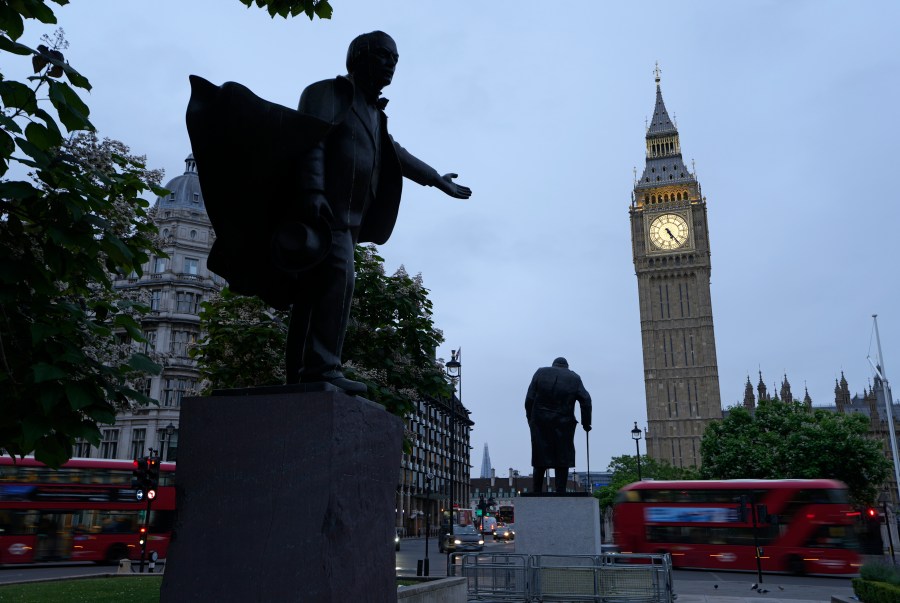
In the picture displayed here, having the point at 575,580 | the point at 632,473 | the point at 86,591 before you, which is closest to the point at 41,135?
the point at 575,580

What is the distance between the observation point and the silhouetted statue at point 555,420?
15336 mm

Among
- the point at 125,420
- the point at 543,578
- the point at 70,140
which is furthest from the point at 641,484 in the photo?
the point at 125,420

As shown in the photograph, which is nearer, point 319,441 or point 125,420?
point 319,441

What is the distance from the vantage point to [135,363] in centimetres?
488

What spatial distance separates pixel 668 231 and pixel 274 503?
4567 inches

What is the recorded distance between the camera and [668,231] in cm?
11294

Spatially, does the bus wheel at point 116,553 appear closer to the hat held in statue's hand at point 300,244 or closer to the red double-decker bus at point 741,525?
the red double-decker bus at point 741,525

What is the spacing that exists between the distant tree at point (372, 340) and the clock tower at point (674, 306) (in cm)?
9693

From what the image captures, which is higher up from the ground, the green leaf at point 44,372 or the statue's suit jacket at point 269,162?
the statue's suit jacket at point 269,162

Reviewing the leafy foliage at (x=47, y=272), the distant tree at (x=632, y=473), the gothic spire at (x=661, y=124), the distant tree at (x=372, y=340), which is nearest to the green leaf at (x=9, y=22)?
the leafy foliage at (x=47, y=272)

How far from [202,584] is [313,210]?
205 cm

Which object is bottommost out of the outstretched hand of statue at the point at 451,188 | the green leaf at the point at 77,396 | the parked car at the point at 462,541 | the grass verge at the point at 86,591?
the parked car at the point at 462,541

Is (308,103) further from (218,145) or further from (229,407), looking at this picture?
(229,407)

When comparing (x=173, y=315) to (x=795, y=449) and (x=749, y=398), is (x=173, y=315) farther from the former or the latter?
(x=749, y=398)
